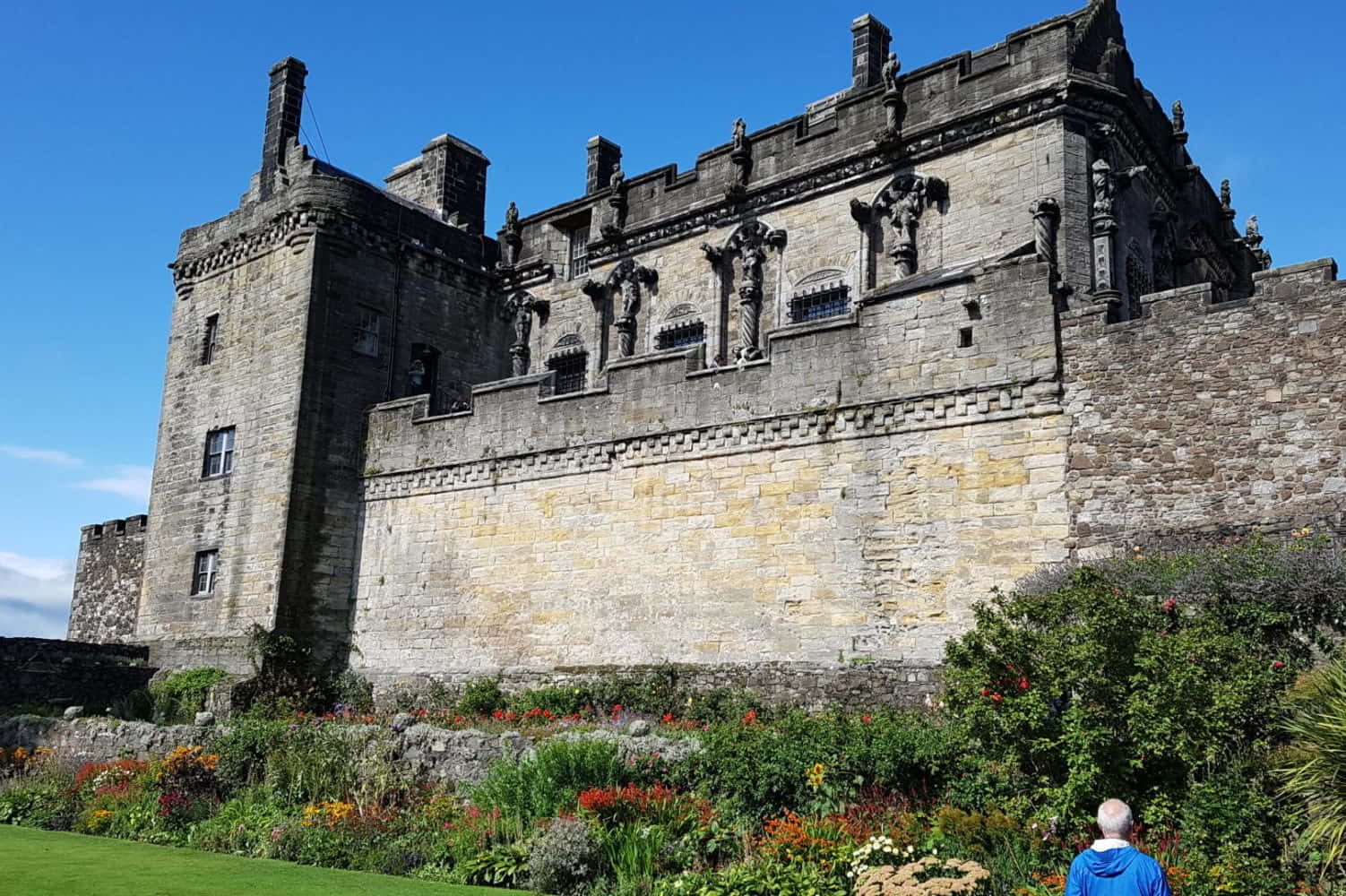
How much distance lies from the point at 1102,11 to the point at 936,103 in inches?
132

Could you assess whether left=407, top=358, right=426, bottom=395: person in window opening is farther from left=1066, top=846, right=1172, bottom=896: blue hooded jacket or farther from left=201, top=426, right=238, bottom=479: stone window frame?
left=1066, top=846, right=1172, bottom=896: blue hooded jacket

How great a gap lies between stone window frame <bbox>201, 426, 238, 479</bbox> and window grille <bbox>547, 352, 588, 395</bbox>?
7.08 m

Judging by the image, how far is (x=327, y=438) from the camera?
2477 cm

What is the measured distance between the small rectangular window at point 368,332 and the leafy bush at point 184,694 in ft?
23.3

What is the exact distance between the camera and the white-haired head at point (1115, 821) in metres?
7.14

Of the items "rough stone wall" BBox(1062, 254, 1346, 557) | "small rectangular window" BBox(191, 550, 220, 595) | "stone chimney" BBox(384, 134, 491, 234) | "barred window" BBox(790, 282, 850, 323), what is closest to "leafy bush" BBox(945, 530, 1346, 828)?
"rough stone wall" BBox(1062, 254, 1346, 557)

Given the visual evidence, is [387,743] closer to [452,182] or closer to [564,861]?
[564,861]

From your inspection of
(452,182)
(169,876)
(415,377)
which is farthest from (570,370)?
(169,876)

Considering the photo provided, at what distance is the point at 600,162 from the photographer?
29.9 metres

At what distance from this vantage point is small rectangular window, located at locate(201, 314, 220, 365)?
26906 mm

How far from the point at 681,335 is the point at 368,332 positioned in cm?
666

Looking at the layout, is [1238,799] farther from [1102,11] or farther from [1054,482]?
[1102,11]

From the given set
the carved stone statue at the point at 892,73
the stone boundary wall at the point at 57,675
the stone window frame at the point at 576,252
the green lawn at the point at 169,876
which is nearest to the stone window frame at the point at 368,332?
the stone window frame at the point at 576,252

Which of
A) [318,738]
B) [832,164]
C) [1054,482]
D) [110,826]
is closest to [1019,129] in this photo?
[832,164]
